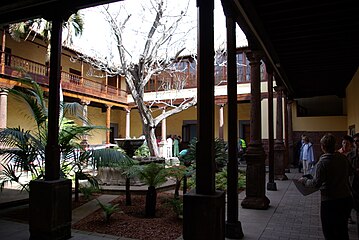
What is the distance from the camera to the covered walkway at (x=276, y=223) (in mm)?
4340

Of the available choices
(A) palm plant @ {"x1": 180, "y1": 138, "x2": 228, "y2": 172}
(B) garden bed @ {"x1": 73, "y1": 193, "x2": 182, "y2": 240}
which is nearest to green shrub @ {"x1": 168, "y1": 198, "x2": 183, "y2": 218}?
(B) garden bed @ {"x1": 73, "y1": 193, "x2": 182, "y2": 240}

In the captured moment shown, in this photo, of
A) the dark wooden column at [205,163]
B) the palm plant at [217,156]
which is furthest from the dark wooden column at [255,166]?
the palm plant at [217,156]

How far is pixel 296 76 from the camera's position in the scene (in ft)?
33.7

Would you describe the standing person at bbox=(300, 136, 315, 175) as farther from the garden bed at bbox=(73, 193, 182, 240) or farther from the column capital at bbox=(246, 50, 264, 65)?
the garden bed at bbox=(73, 193, 182, 240)

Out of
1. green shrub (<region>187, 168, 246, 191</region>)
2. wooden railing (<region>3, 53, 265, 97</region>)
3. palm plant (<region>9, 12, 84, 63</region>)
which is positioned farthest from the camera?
wooden railing (<region>3, 53, 265, 97</region>)

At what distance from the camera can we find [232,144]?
4383mm

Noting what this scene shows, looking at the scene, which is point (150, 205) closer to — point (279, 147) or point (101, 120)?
point (279, 147)

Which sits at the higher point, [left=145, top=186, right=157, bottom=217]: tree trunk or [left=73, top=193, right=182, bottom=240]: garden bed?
[left=145, top=186, right=157, bottom=217]: tree trunk

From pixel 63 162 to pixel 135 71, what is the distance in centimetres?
598

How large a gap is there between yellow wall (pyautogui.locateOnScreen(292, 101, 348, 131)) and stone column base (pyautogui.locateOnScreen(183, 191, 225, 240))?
43.3 ft

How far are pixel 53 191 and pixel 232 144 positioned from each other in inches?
104

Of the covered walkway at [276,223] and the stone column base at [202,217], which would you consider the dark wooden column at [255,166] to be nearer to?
the covered walkway at [276,223]

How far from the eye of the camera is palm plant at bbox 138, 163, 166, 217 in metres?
5.48

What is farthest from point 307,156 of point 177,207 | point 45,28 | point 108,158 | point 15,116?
point 15,116
